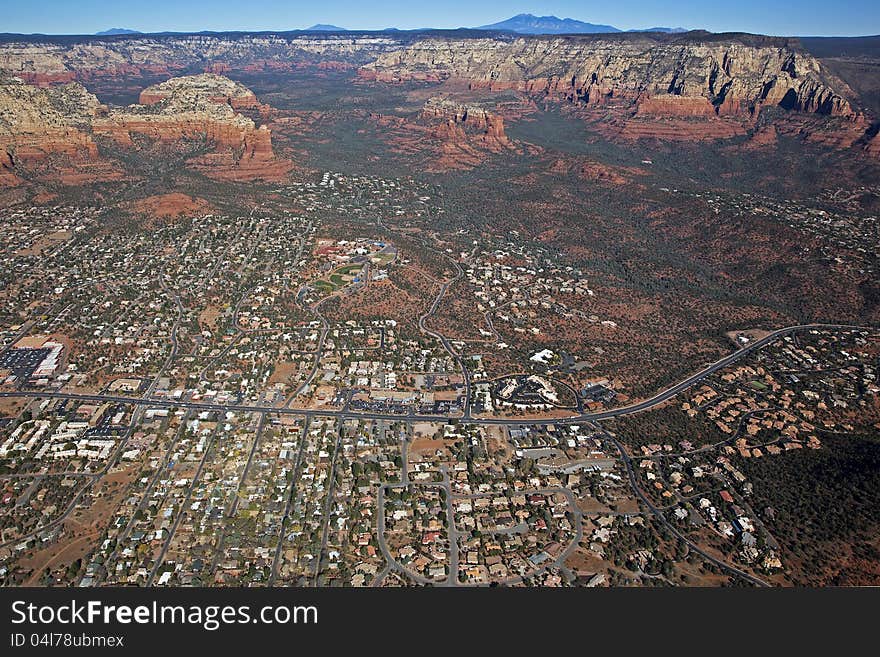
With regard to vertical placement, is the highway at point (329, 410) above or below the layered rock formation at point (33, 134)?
below

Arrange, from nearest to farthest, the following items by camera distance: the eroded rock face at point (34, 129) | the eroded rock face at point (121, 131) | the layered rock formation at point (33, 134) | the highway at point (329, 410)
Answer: the highway at point (329, 410) < the layered rock formation at point (33, 134) < the eroded rock face at point (34, 129) < the eroded rock face at point (121, 131)

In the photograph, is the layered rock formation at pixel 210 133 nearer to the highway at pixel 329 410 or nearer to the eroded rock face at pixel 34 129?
the eroded rock face at pixel 34 129

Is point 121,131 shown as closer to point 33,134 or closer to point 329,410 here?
point 33,134

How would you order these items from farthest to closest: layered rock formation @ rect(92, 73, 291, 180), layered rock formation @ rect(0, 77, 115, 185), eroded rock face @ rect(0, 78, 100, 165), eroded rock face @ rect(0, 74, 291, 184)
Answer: layered rock formation @ rect(92, 73, 291, 180)
eroded rock face @ rect(0, 74, 291, 184)
eroded rock face @ rect(0, 78, 100, 165)
layered rock formation @ rect(0, 77, 115, 185)

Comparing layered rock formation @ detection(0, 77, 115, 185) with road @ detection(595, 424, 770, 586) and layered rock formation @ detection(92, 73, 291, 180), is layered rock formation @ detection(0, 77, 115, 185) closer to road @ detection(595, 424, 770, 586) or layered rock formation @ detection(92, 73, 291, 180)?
layered rock formation @ detection(92, 73, 291, 180)

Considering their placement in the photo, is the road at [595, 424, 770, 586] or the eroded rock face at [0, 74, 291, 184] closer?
the road at [595, 424, 770, 586]

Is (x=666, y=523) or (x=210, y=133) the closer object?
(x=666, y=523)

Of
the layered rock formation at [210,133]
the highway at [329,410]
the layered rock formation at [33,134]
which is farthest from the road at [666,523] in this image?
the layered rock formation at [33,134]

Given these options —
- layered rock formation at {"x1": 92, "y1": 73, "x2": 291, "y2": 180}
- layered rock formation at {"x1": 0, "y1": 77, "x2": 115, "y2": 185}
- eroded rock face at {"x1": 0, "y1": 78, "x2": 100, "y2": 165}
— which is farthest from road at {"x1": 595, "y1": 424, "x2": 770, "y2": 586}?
eroded rock face at {"x1": 0, "y1": 78, "x2": 100, "y2": 165}

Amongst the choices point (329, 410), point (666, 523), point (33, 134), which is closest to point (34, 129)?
point (33, 134)

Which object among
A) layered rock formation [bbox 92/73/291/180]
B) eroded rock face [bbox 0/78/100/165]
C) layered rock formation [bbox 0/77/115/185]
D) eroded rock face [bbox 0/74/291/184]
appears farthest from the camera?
layered rock formation [bbox 92/73/291/180]

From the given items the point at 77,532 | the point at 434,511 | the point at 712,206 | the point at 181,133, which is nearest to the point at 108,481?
the point at 77,532

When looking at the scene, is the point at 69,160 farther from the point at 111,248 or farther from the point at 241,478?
the point at 241,478
